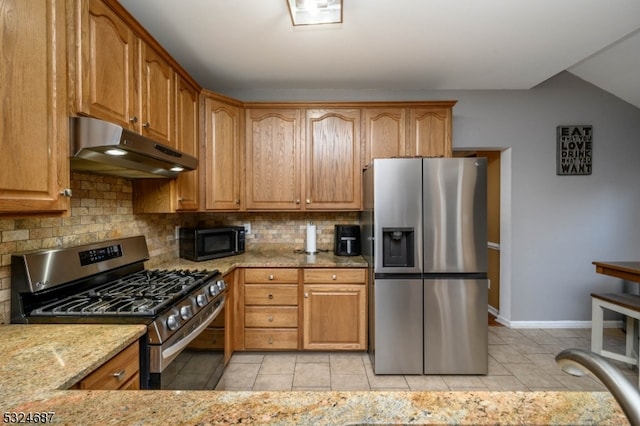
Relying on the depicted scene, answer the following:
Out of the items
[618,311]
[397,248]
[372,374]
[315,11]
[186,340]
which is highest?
[315,11]

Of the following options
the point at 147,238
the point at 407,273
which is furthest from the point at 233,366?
the point at 407,273

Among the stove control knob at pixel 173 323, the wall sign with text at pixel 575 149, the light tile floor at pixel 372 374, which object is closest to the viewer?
the stove control knob at pixel 173 323

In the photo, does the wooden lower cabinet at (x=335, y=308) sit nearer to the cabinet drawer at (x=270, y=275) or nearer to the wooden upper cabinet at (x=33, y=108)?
the cabinet drawer at (x=270, y=275)

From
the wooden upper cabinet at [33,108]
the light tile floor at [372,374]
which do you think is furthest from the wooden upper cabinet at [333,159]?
the wooden upper cabinet at [33,108]

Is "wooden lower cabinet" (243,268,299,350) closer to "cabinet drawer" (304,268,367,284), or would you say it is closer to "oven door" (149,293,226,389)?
"cabinet drawer" (304,268,367,284)

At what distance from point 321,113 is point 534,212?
8.20ft

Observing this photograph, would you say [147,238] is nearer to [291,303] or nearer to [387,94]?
[291,303]

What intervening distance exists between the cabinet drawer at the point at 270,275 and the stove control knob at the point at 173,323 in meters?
1.11

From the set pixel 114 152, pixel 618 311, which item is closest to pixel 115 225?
pixel 114 152

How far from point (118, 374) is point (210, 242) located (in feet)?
5.23

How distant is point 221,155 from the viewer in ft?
8.58

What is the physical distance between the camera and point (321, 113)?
2.76 meters

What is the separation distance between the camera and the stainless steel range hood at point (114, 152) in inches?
47.9

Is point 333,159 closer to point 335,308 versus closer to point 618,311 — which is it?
point 335,308
